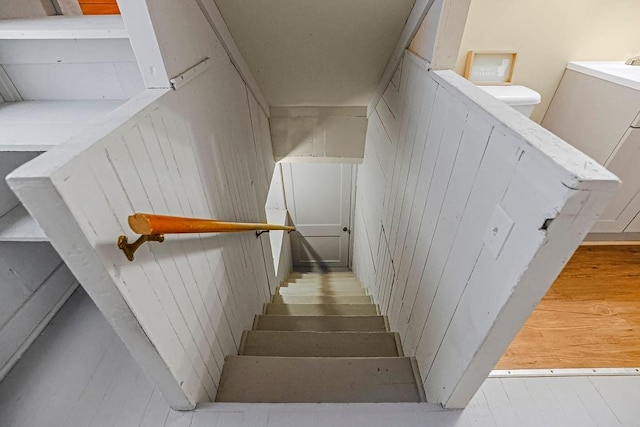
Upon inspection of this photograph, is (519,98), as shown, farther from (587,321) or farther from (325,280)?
(325,280)

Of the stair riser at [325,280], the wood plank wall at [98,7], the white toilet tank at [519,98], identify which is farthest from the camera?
the stair riser at [325,280]

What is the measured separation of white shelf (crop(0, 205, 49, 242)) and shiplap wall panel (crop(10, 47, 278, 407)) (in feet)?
2.23

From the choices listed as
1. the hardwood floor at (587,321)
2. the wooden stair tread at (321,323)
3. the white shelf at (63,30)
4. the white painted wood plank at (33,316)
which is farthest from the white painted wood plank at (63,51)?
the hardwood floor at (587,321)

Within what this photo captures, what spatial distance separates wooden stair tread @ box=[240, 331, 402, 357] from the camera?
1674mm

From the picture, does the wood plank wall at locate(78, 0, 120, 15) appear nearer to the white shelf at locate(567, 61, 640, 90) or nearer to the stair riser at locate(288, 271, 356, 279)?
the white shelf at locate(567, 61, 640, 90)

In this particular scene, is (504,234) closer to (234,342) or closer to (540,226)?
(540,226)

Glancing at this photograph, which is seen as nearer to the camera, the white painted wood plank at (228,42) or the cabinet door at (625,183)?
the white painted wood plank at (228,42)

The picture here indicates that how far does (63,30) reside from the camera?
39.5 inches

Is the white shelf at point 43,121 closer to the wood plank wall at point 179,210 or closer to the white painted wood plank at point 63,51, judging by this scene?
the white painted wood plank at point 63,51

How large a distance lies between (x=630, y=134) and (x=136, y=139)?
90.0 inches

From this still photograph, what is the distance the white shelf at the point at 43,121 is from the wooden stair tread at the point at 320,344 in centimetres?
126

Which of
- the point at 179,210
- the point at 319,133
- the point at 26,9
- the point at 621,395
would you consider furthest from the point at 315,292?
the point at 26,9

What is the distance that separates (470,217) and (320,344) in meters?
1.19

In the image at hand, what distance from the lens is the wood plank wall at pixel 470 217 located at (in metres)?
0.58
